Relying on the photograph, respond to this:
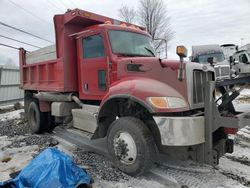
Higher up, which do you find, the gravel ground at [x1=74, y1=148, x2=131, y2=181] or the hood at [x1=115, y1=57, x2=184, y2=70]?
the hood at [x1=115, y1=57, x2=184, y2=70]

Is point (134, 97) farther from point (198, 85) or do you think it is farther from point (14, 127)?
point (14, 127)

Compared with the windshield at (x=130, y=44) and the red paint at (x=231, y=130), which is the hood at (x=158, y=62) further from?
the red paint at (x=231, y=130)

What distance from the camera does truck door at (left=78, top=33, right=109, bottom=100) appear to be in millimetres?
5387

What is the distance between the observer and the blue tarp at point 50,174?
3.50 meters

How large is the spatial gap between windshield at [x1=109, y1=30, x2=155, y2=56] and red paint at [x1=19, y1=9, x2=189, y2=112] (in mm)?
110

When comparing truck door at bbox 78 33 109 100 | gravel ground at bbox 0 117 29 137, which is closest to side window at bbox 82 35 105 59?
truck door at bbox 78 33 109 100

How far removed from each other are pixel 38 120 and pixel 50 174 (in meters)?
4.36

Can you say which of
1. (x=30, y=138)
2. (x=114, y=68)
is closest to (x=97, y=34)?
(x=114, y=68)

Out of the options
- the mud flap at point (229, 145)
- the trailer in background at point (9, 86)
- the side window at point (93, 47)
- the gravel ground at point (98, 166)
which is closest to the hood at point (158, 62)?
the side window at point (93, 47)

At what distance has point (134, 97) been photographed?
4.20 meters

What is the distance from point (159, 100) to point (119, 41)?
186 centimetres

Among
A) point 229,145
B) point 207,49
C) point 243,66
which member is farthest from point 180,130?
point 207,49

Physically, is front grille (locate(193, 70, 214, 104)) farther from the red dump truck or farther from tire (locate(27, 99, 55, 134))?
tire (locate(27, 99, 55, 134))

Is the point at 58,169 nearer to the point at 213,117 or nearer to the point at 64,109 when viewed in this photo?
the point at 213,117
